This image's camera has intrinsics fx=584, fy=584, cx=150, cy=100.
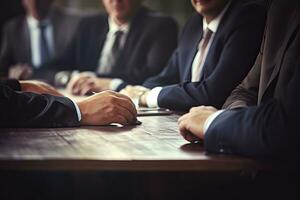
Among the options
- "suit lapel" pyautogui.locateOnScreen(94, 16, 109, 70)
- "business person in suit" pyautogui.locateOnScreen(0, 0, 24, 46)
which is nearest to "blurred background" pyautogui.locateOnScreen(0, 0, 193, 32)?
"business person in suit" pyautogui.locateOnScreen(0, 0, 24, 46)

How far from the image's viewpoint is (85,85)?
302 cm

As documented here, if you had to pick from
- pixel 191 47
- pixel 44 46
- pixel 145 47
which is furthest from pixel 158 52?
pixel 44 46

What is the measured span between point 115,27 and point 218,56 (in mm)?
1381

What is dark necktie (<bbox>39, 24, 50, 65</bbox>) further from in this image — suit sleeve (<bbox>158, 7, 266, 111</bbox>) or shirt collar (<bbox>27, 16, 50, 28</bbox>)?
suit sleeve (<bbox>158, 7, 266, 111</bbox>)

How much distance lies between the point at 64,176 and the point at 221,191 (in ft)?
1.28

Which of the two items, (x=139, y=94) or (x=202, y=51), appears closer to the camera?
(x=202, y=51)

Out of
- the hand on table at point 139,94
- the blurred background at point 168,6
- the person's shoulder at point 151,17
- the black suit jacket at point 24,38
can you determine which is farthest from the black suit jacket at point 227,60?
the blurred background at point 168,6

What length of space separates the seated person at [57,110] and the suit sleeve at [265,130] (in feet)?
1.54

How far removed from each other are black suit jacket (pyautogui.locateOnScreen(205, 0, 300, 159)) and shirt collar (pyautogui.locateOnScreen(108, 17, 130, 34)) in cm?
193

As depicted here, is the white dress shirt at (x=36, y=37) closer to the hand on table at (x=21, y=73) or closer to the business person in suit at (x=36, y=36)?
the business person in suit at (x=36, y=36)

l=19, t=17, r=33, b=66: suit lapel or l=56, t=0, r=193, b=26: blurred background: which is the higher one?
l=56, t=0, r=193, b=26: blurred background

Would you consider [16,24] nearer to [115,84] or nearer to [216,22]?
[115,84]

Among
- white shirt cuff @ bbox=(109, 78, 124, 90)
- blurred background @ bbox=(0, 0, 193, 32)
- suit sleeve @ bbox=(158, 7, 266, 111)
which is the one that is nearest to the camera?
suit sleeve @ bbox=(158, 7, 266, 111)

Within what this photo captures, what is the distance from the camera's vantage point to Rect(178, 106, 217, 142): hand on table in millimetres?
1429
